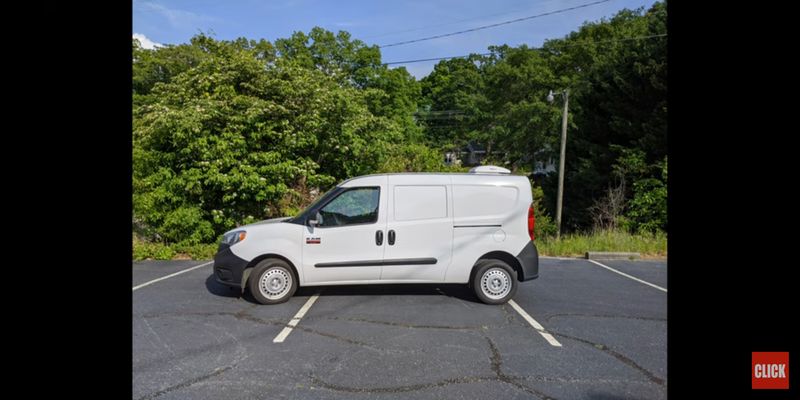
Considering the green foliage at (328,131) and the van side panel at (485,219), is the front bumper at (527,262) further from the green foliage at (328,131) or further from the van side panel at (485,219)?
the green foliage at (328,131)

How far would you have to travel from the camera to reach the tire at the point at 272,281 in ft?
19.0

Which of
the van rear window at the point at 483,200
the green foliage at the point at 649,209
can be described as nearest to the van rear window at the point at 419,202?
the van rear window at the point at 483,200

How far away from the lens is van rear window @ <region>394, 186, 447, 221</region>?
5.98 m

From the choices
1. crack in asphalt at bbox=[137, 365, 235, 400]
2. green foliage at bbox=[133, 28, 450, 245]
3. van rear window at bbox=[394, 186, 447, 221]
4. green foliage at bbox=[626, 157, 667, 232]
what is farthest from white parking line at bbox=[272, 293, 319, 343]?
green foliage at bbox=[626, 157, 667, 232]

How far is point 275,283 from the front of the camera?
19.2 ft

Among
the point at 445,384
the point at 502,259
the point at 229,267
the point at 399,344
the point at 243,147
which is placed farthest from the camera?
the point at 243,147

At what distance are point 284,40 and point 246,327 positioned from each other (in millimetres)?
35499

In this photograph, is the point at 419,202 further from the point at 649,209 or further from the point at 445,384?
the point at 649,209
